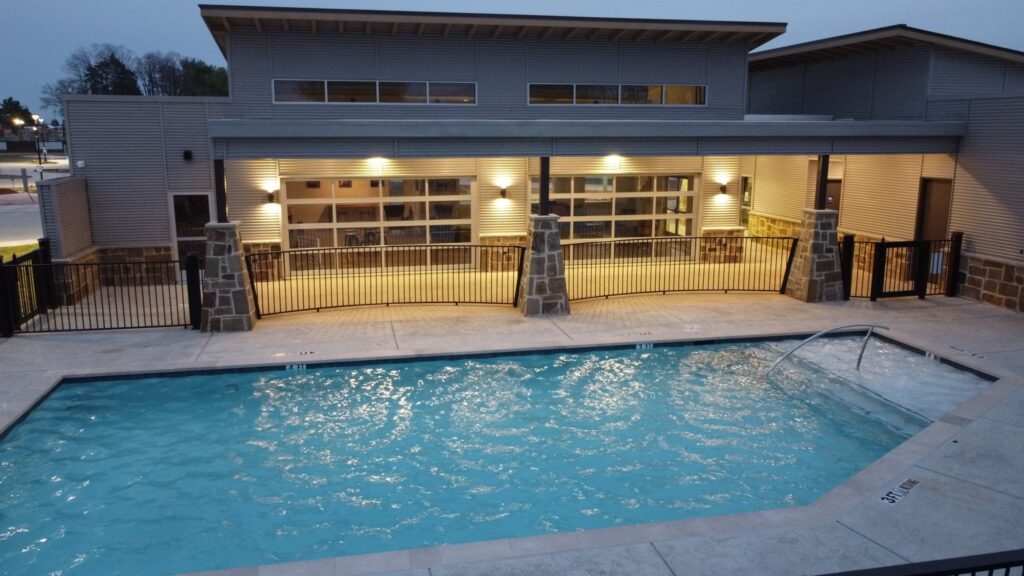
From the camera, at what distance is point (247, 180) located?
16.3 m

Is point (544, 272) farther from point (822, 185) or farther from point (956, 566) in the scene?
point (956, 566)

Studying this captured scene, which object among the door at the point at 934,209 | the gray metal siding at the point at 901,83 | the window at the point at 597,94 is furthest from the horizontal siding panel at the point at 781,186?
the window at the point at 597,94

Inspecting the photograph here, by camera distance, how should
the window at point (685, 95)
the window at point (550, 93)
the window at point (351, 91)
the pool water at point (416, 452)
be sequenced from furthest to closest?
the window at point (685, 95) → the window at point (550, 93) → the window at point (351, 91) → the pool water at point (416, 452)

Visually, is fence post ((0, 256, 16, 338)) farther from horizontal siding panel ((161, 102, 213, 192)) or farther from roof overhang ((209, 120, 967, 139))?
horizontal siding panel ((161, 102, 213, 192))

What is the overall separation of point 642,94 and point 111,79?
92151 millimetres

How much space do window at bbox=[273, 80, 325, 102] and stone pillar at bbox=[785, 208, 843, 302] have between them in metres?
10.6

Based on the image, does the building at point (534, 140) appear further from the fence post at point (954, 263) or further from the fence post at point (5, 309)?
the fence post at point (5, 309)

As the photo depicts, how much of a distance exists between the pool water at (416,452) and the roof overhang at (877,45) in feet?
27.5

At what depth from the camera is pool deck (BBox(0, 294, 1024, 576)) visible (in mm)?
5824

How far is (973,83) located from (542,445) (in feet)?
47.6

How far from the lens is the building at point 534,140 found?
14.5m

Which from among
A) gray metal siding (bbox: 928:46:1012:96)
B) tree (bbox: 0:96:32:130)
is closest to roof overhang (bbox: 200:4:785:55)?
gray metal siding (bbox: 928:46:1012:96)

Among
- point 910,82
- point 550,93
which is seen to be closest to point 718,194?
point 910,82

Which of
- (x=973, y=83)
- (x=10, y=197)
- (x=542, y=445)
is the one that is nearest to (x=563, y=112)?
(x=973, y=83)
